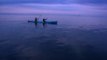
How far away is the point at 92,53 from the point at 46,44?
6269 mm

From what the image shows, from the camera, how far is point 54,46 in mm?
21609

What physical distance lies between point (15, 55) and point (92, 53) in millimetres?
7793

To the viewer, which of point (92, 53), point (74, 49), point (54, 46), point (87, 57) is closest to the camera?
point (87, 57)

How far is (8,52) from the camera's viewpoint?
61.2 ft

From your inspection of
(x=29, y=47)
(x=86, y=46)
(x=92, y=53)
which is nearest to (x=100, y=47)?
(x=86, y=46)

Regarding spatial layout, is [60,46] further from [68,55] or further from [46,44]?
[68,55]

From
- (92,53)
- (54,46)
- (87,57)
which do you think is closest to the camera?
(87,57)

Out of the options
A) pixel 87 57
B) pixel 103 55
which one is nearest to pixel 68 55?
pixel 87 57

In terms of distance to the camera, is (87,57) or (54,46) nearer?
(87,57)

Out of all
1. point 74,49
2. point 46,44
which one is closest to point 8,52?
point 46,44

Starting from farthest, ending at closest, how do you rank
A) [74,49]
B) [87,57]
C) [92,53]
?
[74,49], [92,53], [87,57]

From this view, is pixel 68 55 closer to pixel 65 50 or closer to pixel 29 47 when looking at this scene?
pixel 65 50

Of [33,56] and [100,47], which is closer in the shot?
[33,56]

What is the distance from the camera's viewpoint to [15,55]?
17.7 metres
